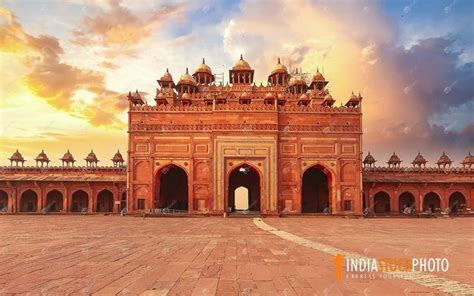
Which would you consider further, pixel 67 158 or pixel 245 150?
pixel 67 158

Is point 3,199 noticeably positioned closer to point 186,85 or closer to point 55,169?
point 55,169

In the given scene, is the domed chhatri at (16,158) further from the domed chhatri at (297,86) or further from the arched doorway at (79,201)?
the domed chhatri at (297,86)

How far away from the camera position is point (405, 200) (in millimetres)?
46562

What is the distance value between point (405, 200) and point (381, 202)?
9.87 ft

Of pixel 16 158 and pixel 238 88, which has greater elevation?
pixel 238 88

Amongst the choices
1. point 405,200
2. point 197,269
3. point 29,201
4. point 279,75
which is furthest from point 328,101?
point 197,269

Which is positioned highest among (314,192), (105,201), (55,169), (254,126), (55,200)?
(254,126)

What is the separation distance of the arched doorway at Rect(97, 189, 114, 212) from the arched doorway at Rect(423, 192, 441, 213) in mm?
33930

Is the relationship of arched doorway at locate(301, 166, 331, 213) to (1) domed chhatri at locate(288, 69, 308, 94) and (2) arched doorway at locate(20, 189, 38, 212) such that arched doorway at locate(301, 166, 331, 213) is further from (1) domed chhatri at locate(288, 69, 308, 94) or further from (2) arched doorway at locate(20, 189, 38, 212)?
(2) arched doorway at locate(20, 189, 38, 212)

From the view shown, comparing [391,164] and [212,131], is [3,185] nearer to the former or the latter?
[212,131]

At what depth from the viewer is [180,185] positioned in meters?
43.7

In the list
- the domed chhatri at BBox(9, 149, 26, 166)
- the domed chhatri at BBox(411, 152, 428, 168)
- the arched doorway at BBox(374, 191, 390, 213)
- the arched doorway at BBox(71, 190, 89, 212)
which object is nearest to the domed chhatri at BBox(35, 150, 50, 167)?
the domed chhatri at BBox(9, 149, 26, 166)

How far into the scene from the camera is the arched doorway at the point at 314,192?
4222 centimetres

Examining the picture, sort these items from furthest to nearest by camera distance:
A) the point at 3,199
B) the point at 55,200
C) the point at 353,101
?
the point at 3,199 < the point at 55,200 < the point at 353,101
